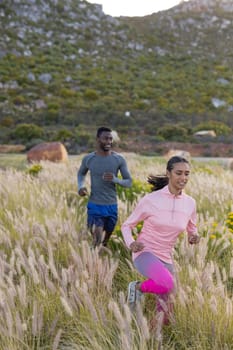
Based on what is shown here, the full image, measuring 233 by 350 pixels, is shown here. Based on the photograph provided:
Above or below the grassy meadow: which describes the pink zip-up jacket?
above

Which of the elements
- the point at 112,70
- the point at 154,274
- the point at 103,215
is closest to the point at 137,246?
the point at 154,274

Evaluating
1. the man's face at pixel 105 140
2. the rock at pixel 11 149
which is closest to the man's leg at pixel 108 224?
the man's face at pixel 105 140

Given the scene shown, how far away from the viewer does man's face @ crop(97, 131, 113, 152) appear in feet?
13.4

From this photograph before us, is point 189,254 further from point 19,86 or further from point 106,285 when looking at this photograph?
point 19,86

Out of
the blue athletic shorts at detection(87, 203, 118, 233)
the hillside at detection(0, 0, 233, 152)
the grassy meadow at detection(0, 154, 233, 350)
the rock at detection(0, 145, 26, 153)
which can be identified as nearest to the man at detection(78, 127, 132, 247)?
the blue athletic shorts at detection(87, 203, 118, 233)

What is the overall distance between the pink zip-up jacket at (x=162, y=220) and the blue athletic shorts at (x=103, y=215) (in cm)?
131

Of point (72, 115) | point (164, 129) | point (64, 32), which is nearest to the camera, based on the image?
point (164, 129)

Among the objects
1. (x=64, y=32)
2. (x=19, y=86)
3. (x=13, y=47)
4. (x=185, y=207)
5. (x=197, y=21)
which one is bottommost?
(x=185, y=207)

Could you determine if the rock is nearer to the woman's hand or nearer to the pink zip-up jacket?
the pink zip-up jacket

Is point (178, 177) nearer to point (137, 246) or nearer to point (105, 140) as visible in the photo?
point (137, 246)

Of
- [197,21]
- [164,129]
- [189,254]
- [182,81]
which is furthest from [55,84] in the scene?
[189,254]

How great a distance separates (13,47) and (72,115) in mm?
21947

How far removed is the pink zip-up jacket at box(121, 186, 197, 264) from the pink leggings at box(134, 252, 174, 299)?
0.08 metres

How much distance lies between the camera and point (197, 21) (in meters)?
70.9
